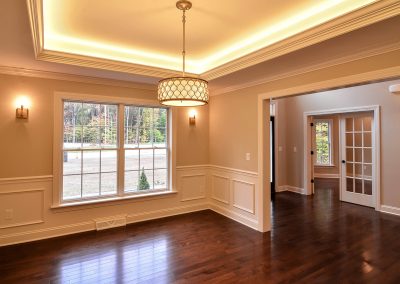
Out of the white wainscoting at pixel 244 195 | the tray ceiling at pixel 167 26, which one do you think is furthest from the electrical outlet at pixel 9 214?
the white wainscoting at pixel 244 195

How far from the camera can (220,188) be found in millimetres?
4801

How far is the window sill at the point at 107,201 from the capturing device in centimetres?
372

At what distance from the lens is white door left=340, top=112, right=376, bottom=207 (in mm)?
5184

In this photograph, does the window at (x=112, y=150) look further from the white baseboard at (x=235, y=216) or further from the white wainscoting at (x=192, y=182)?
the white baseboard at (x=235, y=216)

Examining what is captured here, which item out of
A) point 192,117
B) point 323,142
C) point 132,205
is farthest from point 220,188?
point 323,142

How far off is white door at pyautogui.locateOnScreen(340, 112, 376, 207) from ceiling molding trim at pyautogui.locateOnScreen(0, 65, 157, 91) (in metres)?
4.58

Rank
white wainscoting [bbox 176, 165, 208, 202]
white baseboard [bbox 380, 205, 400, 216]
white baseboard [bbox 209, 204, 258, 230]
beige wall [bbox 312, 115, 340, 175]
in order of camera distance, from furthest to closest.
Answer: beige wall [bbox 312, 115, 340, 175], white wainscoting [bbox 176, 165, 208, 202], white baseboard [bbox 380, 205, 400, 216], white baseboard [bbox 209, 204, 258, 230]

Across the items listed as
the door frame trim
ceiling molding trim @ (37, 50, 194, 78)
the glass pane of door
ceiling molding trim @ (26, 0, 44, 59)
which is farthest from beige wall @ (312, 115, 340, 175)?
ceiling molding trim @ (26, 0, 44, 59)

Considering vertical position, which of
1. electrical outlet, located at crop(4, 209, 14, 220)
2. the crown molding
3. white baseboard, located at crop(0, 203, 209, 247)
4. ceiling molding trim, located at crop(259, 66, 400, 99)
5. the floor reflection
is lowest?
the floor reflection

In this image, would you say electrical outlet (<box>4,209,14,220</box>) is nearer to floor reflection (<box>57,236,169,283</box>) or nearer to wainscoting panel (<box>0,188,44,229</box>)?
wainscoting panel (<box>0,188,44,229</box>)

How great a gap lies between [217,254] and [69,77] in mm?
3382

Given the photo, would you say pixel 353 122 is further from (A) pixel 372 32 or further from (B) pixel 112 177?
(B) pixel 112 177

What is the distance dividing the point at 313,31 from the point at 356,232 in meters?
3.18

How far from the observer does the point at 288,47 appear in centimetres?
268
